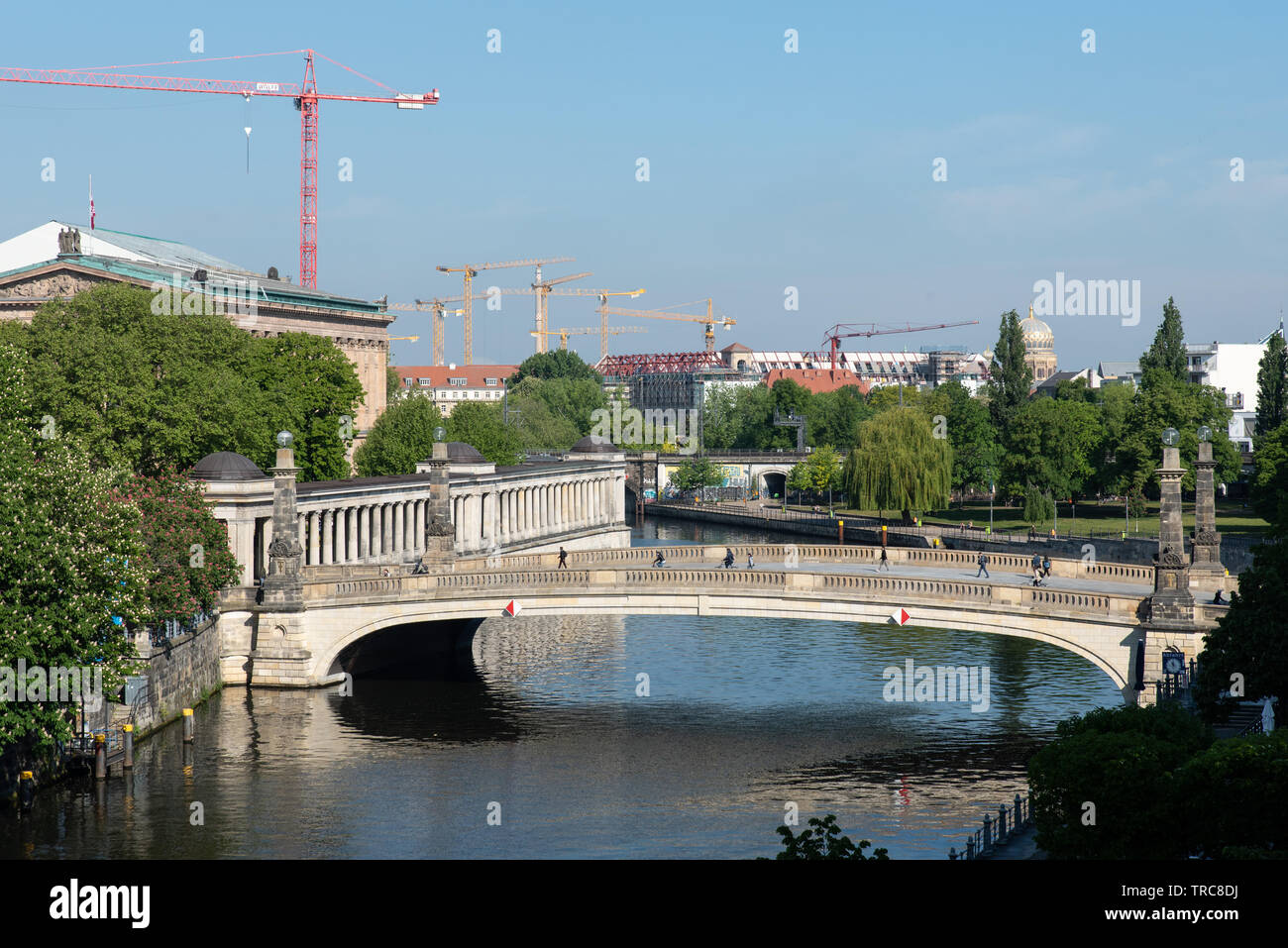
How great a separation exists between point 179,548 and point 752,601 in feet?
64.9

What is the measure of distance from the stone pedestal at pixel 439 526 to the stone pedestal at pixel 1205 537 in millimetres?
28913

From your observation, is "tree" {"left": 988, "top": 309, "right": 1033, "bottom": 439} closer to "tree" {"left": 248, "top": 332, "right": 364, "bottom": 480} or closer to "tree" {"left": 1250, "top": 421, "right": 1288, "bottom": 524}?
"tree" {"left": 1250, "top": 421, "right": 1288, "bottom": 524}

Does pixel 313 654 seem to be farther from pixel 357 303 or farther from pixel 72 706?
pixel 357 303

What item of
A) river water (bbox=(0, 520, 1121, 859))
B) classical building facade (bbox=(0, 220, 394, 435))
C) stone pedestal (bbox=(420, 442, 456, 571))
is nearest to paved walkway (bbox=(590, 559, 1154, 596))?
river water (bbox=(0, 520, 1121, 859))

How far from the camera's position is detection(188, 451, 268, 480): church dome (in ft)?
199

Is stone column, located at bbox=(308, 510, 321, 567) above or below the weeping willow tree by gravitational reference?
below

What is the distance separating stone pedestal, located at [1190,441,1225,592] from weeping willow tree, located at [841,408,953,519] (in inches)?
2385

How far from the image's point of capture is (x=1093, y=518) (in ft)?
384

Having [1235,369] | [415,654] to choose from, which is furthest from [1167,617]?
[1235,369]

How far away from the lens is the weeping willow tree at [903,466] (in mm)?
116438

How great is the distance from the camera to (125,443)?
65875mm

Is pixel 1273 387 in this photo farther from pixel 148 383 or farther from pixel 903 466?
pixel 148 383

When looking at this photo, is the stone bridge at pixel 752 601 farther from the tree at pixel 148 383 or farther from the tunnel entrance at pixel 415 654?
the tree at pixel 148 383
